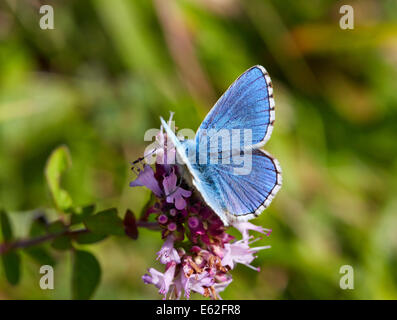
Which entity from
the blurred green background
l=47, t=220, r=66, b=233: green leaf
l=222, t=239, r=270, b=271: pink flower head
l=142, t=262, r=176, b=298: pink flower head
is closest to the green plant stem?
l=47, t=220, r=66, b=233: green leaf

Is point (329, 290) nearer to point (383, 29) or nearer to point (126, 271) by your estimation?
point (126, 271)

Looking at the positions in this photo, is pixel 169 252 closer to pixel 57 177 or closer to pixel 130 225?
pixel 130 225

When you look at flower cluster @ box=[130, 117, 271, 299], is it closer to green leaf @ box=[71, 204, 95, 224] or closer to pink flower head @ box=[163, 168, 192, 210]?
pink flower head @ box=[163, 168, 192, 210]

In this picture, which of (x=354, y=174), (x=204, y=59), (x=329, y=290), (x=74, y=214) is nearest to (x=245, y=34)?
(x=204, y=59)

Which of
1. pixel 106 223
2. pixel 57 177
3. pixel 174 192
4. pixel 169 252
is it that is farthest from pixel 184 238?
pixel 57 177

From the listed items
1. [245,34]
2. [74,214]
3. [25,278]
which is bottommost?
[25,278]

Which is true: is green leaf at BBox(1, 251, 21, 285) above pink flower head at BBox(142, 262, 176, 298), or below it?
above
